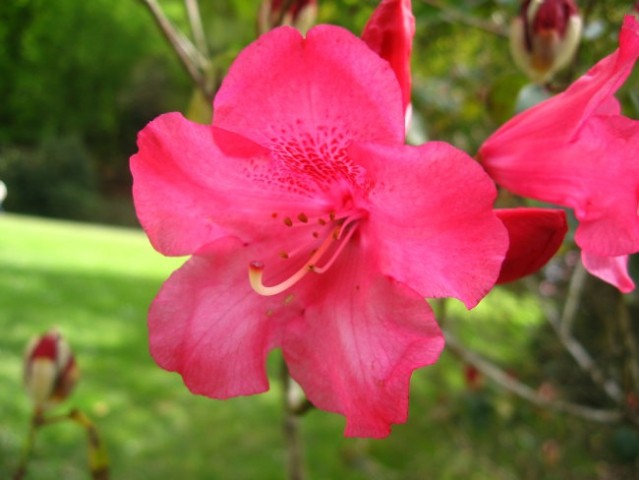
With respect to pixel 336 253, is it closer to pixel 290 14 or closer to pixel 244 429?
pixel 290 14

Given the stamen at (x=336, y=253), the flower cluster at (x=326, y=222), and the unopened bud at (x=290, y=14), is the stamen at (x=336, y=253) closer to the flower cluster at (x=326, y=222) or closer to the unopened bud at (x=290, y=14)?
the flower cluster at (x=326, y=222)

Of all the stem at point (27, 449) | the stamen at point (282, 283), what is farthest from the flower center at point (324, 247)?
the stem at point (27, 449)

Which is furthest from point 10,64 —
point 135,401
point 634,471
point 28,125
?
point 634,471

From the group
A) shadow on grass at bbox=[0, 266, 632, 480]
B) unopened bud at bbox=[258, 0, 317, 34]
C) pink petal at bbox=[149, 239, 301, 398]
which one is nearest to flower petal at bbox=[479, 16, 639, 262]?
pink petal at bbox=[149, 239, 301, 398]

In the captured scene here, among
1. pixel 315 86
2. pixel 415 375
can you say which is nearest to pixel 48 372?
pixel 315 86

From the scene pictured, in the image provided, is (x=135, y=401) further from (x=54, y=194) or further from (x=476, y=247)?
(x=54, y=194)

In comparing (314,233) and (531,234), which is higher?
(531,234)

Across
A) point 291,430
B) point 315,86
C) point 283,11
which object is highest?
point 315,86

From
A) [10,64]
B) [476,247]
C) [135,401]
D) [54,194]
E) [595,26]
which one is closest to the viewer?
[476,247]
